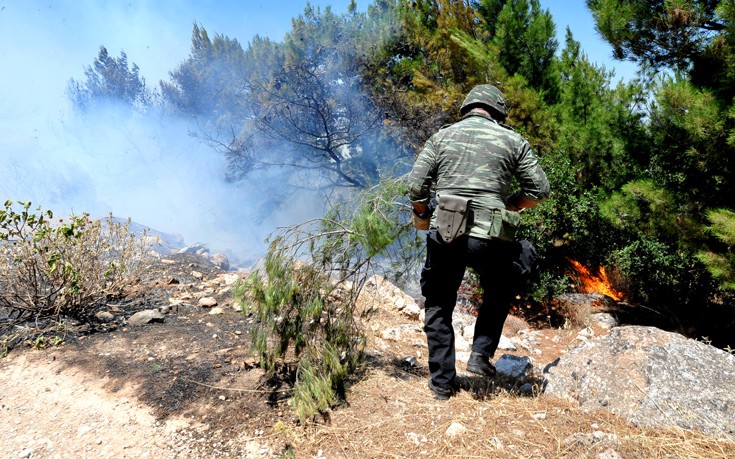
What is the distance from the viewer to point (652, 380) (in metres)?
2.35

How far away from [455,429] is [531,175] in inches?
54.6

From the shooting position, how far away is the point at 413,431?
222 centimetres

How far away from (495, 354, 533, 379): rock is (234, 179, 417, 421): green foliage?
0.95 meters

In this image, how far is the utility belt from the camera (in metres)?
2.37

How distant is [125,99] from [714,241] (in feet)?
53.2

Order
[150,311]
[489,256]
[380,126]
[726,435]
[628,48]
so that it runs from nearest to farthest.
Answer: [726,435], [489,256], [150,311], [628,48], [380,126]

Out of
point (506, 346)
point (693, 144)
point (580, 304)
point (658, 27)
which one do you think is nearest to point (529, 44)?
point (658, 27)

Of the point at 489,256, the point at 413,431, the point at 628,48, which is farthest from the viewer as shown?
the point at 628,48

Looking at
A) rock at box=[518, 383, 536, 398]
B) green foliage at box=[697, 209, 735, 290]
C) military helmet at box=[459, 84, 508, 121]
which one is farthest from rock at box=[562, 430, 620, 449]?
green foliage at box=[697, 209, 735, 290]

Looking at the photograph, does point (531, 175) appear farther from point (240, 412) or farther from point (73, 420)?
point (73, 420)

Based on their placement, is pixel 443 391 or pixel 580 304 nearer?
pixel 443 391

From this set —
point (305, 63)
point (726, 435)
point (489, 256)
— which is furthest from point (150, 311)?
point (305, 63)

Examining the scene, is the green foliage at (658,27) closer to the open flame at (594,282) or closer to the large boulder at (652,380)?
the open flame at (594,282)

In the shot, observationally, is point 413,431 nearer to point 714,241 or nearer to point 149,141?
point 714,241
